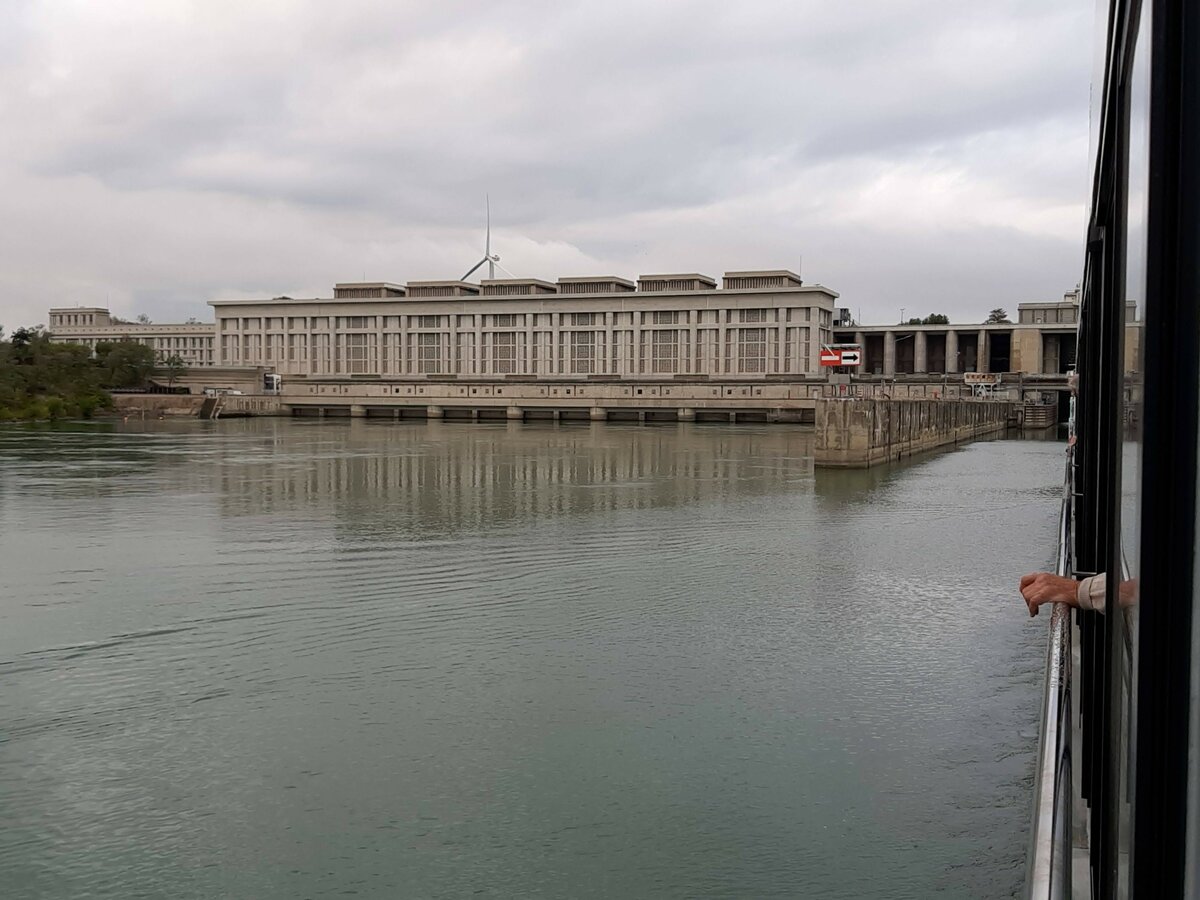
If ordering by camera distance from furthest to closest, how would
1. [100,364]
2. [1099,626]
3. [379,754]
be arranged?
[100,364] < [379,754] < [1099,626]

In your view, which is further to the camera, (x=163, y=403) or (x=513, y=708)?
(x=163, y=403)

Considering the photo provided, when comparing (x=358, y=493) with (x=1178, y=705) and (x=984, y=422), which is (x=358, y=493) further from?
(x=984, y=422)

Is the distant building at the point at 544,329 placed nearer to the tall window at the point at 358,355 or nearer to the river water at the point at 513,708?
the tall window at the point at 358,355

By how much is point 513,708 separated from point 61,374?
7261cm

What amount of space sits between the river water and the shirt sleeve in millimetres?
3558

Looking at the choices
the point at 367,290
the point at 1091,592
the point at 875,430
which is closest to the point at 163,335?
the point at 367,290

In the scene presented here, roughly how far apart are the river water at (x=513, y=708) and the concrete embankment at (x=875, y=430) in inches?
454

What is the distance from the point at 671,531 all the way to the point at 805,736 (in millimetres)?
9815

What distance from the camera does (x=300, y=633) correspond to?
1012 cm

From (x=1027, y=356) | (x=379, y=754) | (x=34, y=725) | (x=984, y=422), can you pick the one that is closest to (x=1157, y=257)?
(x=379, y=754)

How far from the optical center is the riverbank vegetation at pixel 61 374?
6266 centimetres

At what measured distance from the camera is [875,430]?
31219mm

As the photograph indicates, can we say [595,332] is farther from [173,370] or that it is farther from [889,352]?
[173,370]

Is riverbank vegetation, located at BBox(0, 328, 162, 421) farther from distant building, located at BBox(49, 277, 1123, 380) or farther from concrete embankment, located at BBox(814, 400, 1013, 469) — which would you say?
concrete embankment, located at BBox(814, 400, 1013, 469)
